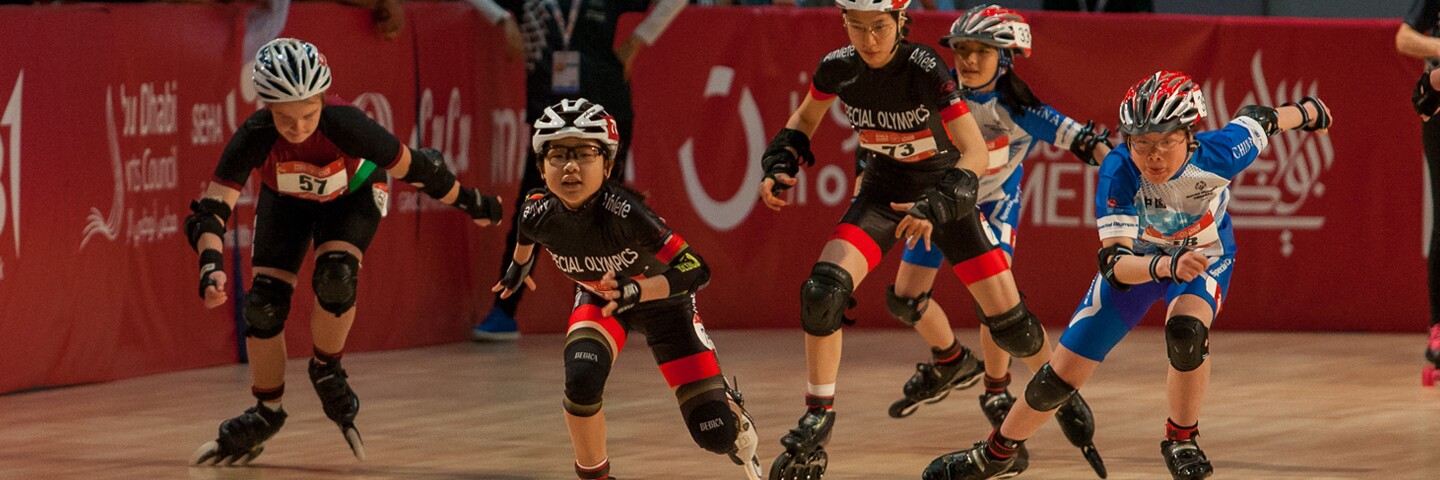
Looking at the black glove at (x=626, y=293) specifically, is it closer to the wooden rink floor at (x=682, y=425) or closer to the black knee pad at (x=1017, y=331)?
the wooden rink floor at (x=682, y=425)

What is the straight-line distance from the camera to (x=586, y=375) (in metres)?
6.72

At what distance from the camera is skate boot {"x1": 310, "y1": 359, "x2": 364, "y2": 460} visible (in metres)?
8.12

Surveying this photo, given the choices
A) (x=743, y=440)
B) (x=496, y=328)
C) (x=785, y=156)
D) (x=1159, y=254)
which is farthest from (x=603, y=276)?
(x=496, y=328)

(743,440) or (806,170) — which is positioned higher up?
(743,440)

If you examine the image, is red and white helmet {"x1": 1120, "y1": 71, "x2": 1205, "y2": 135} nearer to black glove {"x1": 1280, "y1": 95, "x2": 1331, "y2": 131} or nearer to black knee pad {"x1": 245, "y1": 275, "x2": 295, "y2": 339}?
black glove {"x1": 1280, "y1": 95, "x2": 1331, "y2": 131}

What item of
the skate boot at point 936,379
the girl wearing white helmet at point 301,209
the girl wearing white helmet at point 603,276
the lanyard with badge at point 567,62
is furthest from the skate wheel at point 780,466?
the lanyard with badge at point 567,62

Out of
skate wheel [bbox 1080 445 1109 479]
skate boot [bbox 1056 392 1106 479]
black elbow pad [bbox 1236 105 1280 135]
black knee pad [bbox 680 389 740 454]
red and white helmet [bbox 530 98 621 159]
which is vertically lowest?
skate wheel [bbox 1080 445 1109 479]

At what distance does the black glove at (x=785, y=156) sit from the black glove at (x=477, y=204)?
3.68 ft

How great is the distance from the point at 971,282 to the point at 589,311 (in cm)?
188

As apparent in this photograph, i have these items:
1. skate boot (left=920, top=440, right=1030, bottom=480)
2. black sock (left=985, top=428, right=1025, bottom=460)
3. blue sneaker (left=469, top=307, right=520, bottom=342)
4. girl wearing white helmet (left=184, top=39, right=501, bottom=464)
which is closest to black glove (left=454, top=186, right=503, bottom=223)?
girl wearing white helmet (left=184, top=39, right=501, bottom=464)

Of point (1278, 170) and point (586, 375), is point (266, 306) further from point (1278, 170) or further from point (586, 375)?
point (1278, 170)

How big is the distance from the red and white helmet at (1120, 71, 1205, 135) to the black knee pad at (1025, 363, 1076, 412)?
870 mm

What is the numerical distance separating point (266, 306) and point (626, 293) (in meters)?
2.13

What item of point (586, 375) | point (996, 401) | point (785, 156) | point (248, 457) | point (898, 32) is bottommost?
point (248, 457)
